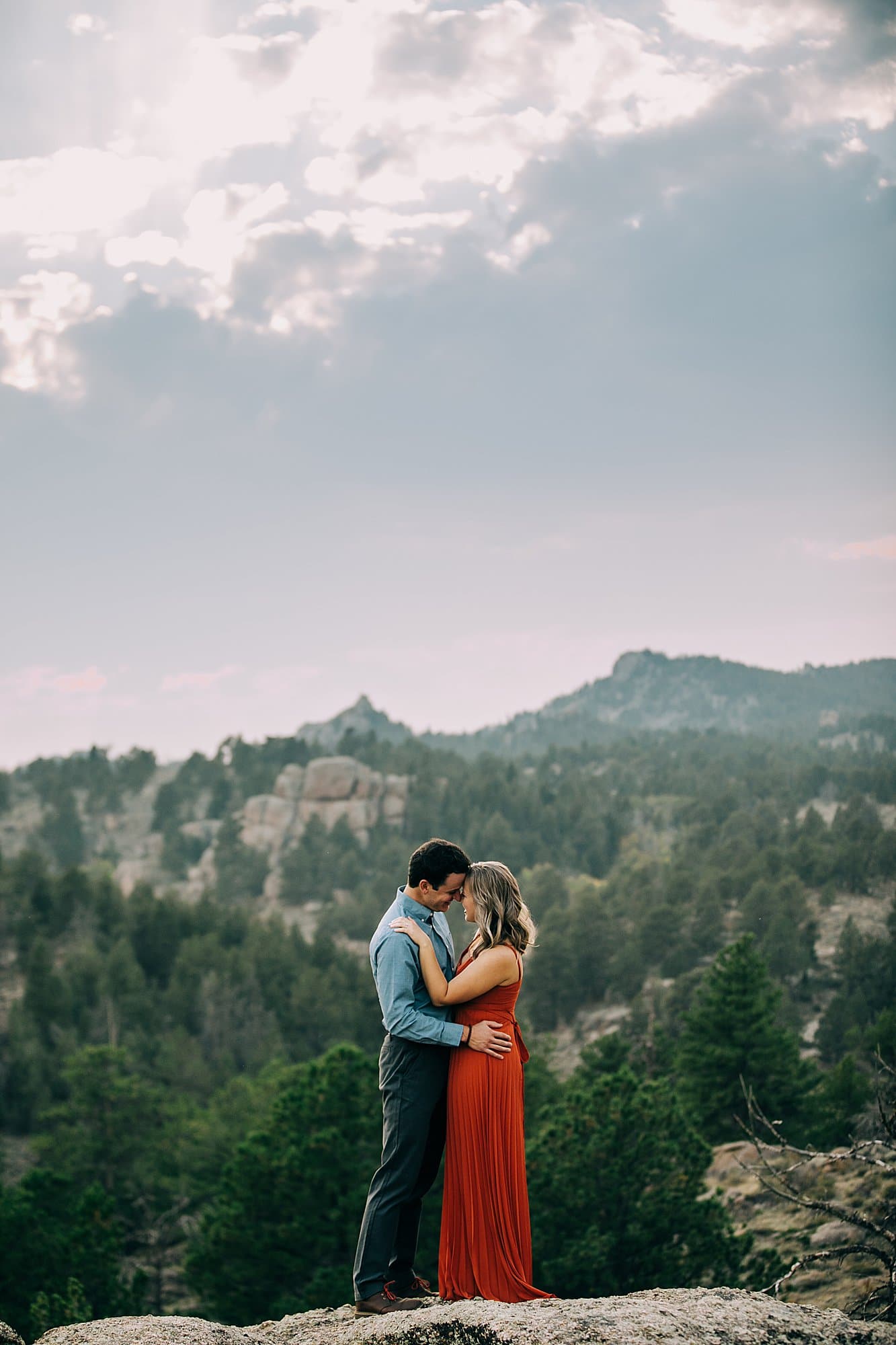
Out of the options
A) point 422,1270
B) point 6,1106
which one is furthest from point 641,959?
point 422,1270

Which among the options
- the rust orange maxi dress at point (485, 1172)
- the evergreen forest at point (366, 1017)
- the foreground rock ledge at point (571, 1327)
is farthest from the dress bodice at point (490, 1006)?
the evergreen forest at point (366, 1017)

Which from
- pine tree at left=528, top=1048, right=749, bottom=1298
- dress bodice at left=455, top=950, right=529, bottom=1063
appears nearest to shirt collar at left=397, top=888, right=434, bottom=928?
dress bodice at left=455, top=950, right=529, bottom=1063

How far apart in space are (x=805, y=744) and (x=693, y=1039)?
135m

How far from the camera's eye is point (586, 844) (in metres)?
98.1

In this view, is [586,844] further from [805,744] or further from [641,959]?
[805,744]

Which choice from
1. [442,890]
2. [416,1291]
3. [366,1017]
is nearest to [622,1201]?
[416,1291]

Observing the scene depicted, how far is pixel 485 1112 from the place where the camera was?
5656mm

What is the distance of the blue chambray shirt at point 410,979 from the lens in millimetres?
5539

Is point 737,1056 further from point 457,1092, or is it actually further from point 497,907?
point 497,907

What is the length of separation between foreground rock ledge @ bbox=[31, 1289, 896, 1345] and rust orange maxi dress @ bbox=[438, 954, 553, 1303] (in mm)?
430

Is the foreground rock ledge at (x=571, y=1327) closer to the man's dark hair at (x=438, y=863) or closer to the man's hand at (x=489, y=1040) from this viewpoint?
the man's hand at (x=489, y=1040)

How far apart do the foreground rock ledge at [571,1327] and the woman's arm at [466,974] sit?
1.41 meters

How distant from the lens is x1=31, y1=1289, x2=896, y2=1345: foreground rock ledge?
15.5ft

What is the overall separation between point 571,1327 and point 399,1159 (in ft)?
4.03
